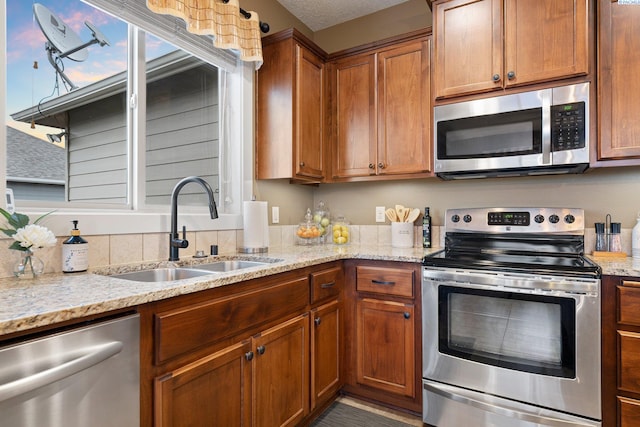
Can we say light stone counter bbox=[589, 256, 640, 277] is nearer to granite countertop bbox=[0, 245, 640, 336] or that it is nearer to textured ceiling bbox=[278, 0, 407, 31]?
granite countertop bbox=[0, 245, 640, 336]

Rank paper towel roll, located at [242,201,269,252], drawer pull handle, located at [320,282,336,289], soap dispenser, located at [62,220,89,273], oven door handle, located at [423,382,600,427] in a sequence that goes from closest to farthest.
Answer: soap dispenser, located at [62,220,89,273], oven door handle, located at [423,382,600,427], drawer pull handle, located at [320,282,336,289], paper towel roll, located at [242,201,269,252]

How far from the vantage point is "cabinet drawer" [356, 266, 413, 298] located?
2.03 meters

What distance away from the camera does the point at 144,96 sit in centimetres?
189

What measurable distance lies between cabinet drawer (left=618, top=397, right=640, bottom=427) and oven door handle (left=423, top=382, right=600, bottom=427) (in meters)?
0.10

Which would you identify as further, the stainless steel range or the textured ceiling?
the textured ceiling

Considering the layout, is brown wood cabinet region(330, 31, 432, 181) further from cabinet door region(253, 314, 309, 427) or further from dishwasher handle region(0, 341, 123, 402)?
dishwasher handle region(0, 341, 123, 402)

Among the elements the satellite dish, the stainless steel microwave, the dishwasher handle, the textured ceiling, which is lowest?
the dishwasher handle

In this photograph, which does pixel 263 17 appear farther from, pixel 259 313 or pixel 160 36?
pixel 259 313

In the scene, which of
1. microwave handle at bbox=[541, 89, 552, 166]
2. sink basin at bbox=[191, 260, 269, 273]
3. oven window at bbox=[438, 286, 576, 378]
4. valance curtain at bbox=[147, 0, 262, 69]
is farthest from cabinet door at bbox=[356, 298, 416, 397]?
valance curtain at bbox=[147, 0, 262, 69]

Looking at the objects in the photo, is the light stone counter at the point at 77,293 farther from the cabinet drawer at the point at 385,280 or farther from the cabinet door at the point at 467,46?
the cabinet door at the point at 467,46

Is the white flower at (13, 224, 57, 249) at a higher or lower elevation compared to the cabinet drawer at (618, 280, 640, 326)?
higher

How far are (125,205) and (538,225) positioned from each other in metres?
2.33

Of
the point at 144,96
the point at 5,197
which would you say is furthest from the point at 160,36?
the point at 5,197

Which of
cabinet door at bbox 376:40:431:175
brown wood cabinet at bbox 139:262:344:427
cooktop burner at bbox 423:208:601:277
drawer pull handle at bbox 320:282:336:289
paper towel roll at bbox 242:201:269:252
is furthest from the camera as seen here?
cabinet door at bbox 376:40:431:175
